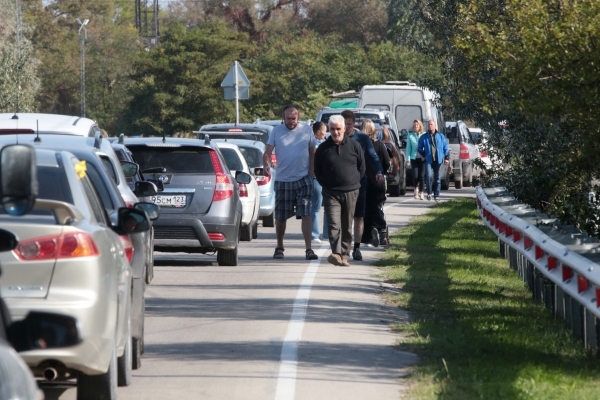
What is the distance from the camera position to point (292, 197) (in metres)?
16.6

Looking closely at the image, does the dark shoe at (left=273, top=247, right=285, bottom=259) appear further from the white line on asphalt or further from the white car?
the white car

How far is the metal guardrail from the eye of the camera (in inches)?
337

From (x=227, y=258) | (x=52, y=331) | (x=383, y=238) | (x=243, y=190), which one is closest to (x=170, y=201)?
(x=227, y=258)

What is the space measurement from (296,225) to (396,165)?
3.73m

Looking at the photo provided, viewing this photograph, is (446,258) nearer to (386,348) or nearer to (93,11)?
(386,348)

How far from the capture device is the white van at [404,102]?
36.0 meters

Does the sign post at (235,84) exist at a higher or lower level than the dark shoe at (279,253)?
higher

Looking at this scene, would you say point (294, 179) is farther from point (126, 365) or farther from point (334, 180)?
point (126, 365)

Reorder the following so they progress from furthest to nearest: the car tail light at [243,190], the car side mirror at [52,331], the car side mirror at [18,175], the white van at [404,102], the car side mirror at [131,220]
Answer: the white van at [404,102] < the car tail light at [243,190] < the car side mirror at [131,220] < the car side mirror at [52,331] < the car side mirror at [18,175]

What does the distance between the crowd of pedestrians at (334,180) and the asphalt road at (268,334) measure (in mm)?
394

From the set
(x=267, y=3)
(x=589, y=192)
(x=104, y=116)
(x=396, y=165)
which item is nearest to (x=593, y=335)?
(x=589, y=192)

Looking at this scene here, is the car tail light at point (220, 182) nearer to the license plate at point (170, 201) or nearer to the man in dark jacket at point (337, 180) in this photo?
the license plate at point (170, 201)

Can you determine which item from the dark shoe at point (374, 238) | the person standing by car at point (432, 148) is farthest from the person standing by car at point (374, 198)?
the person standing by car at point (432, 148)

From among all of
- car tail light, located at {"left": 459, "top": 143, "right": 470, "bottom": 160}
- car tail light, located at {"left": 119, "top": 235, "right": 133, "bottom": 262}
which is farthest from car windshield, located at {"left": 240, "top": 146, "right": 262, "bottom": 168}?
car tail light, located at {"left": 459, "top": 143, "right": 470, "bottom": 160}
